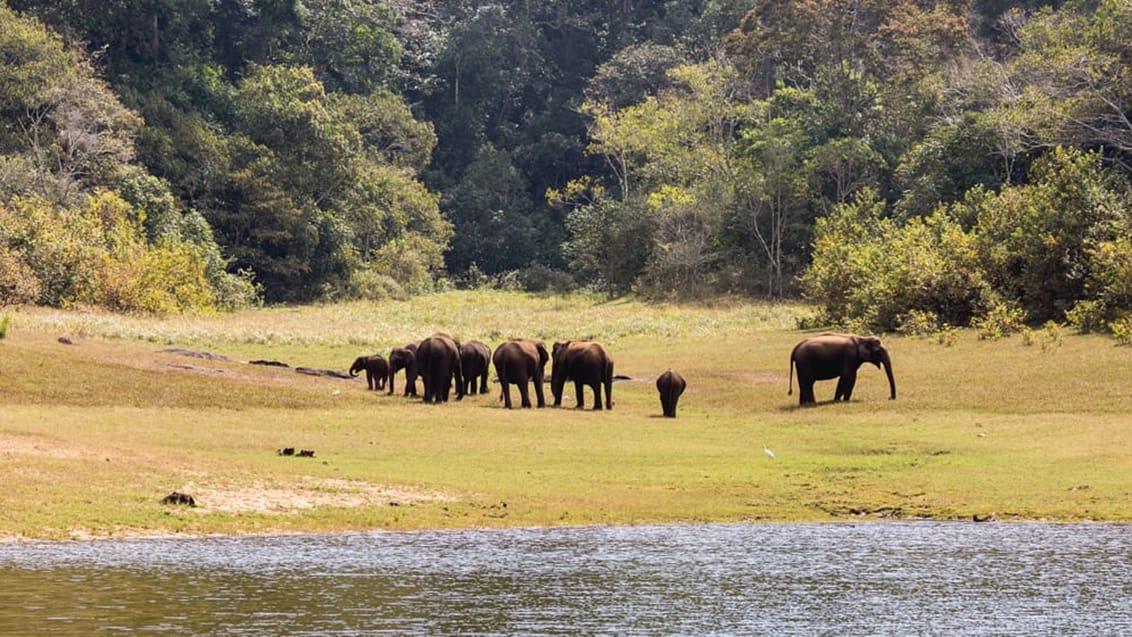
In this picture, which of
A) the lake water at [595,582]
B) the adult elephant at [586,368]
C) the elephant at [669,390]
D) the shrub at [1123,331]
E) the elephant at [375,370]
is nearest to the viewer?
the lake water at [595,582]

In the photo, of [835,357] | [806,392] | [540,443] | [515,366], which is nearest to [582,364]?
[515,366]

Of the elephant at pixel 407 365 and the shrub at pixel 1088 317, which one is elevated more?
the shrub at pixel 1088 317

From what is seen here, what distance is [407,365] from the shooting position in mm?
41250

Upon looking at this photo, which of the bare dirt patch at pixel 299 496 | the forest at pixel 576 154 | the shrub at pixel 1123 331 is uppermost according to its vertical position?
the forest at pixel 576 154

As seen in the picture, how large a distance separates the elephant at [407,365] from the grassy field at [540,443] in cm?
80

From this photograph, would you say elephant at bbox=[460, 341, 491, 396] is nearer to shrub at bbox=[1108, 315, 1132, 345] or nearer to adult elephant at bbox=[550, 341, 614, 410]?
adult elephant at bbox=[550, 341, 614, 410]

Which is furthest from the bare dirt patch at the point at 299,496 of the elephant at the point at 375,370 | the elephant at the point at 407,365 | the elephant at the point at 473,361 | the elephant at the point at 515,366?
the elephant at the point at 375,370

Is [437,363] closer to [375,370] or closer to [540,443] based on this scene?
[375,370]

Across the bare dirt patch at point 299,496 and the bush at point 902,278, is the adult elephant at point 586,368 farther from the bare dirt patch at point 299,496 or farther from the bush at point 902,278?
the bush at point 902,278

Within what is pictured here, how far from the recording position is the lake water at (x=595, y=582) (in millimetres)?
16766

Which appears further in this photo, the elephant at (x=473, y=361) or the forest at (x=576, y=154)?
the forest at (x=576, y=154)

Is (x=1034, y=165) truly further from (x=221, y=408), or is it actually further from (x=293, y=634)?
(x=293, y=634)

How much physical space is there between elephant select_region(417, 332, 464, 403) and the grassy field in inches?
23.6

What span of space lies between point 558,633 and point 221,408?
66.7 ft
